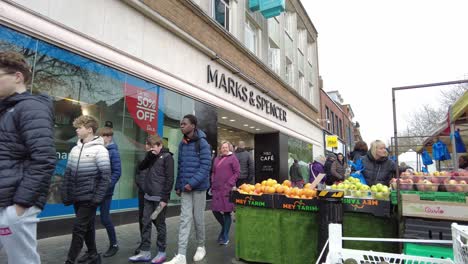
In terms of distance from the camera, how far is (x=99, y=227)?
607 cm

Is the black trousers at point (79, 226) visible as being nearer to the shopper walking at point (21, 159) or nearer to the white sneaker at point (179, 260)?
the white sneaker at point (179, 260)

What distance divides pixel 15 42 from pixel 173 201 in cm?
516

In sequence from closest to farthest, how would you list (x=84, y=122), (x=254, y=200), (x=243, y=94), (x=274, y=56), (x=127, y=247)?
(x=84, y=122)
(x=254, y=200)
(x=127, y=247)
(x=243, y=94)
(x=274, y=56)

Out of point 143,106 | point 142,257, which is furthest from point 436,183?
point 143,106

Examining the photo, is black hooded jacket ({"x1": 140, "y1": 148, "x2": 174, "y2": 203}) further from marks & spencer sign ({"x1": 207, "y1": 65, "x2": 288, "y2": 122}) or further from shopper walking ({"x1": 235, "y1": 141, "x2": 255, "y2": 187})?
marks & spencer sign ({"x1": 207, "y1": 65, "x2": 288, "y2": 122})

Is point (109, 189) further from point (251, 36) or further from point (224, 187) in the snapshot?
point (251, 36)

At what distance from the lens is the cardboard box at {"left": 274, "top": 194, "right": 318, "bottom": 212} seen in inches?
147

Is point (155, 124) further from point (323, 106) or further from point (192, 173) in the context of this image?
point (323, 106)

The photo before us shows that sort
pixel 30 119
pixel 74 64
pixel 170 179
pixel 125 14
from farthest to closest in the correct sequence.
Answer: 1. pixel 125 14
2. pixel 74 64
3. pixel 170 179
4. pixel 30 119

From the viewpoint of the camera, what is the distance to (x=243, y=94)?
12086 mm

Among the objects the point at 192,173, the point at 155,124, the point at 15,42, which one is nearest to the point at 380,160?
the point at 192,173

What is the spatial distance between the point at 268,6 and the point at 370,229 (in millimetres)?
11732

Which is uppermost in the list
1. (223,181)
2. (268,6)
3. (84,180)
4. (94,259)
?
(268,6)

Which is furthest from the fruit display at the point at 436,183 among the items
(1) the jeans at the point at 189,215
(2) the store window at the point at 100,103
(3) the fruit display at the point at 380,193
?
(2) the store window at the point at 100,103
